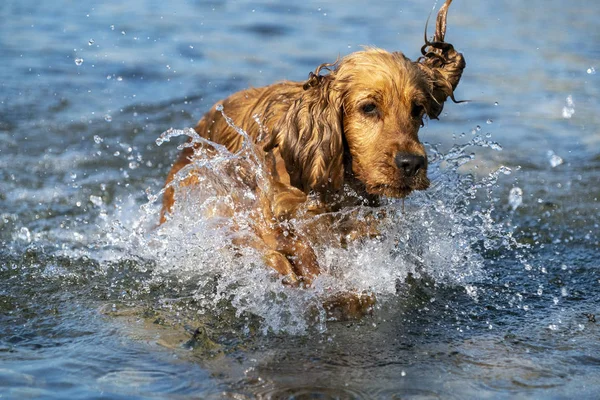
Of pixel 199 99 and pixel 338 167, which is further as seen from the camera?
pixel 199 99

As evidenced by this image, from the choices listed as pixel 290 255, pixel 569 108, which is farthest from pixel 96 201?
pixel 569 108

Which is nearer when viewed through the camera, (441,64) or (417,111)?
(417,111)

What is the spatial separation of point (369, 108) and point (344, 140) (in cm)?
25

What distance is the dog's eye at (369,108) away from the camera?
15.9ft

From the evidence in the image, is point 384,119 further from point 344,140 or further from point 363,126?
point 344,140

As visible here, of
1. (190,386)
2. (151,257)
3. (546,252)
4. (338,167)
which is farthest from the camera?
(546,252)

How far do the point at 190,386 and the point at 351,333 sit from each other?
1.04 metres

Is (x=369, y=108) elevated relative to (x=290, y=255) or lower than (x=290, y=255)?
elevated

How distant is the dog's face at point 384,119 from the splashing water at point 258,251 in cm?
47

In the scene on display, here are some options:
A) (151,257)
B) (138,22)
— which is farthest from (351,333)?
(138,22)

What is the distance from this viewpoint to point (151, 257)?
231 inches

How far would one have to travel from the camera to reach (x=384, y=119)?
4828mm

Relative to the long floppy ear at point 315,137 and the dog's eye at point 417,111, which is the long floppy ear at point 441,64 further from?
the long floppy ear at point 315,137

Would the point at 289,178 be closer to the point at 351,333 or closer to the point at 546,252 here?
the point at 351,333
